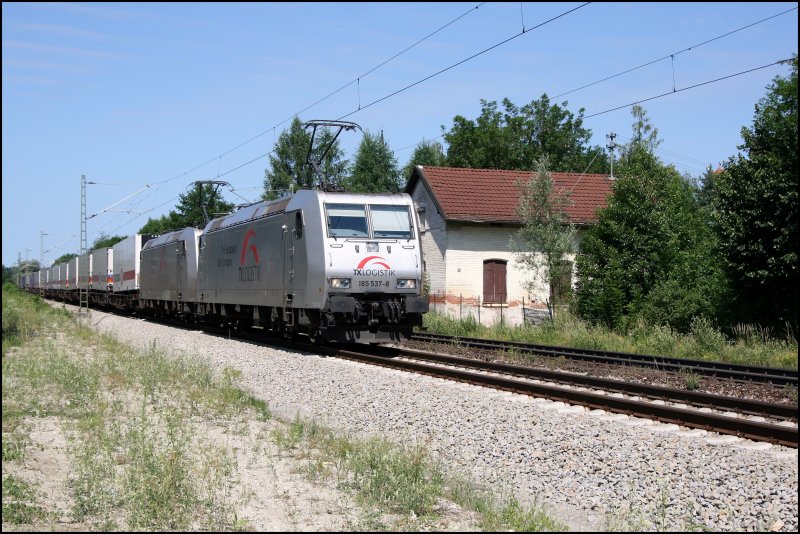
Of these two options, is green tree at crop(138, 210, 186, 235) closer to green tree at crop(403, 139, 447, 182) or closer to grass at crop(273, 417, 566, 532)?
green tree at crop(403, 139, 447, 182)

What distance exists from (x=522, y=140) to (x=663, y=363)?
2118 inches

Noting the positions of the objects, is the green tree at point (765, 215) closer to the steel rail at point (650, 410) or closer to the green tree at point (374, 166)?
the steel rail at point (650, 410)

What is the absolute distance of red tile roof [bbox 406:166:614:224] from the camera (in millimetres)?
34812

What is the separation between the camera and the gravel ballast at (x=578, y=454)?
6496mm

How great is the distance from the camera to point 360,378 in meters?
14.1

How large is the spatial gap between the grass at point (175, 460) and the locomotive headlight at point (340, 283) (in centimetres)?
437

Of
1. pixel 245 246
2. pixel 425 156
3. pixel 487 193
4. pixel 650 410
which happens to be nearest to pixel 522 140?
pixel 425 156

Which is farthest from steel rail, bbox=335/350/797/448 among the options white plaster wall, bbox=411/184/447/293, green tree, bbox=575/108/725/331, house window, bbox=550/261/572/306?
white plaster wall, bbox=411/184/447/293

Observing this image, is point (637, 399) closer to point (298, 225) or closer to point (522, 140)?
point (298, 225)

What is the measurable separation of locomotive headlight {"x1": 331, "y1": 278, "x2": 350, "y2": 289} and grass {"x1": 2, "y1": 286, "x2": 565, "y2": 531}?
14.3 ft

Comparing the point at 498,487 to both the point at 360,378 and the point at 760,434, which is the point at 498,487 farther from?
the point at 360,378

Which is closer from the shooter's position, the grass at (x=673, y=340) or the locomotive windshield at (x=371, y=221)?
the grass at (x=673, y=340)

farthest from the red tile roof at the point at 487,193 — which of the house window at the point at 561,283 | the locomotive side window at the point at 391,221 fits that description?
the locomotive side window at the point at 391,221

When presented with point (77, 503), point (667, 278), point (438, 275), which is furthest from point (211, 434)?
point (438, 275)
